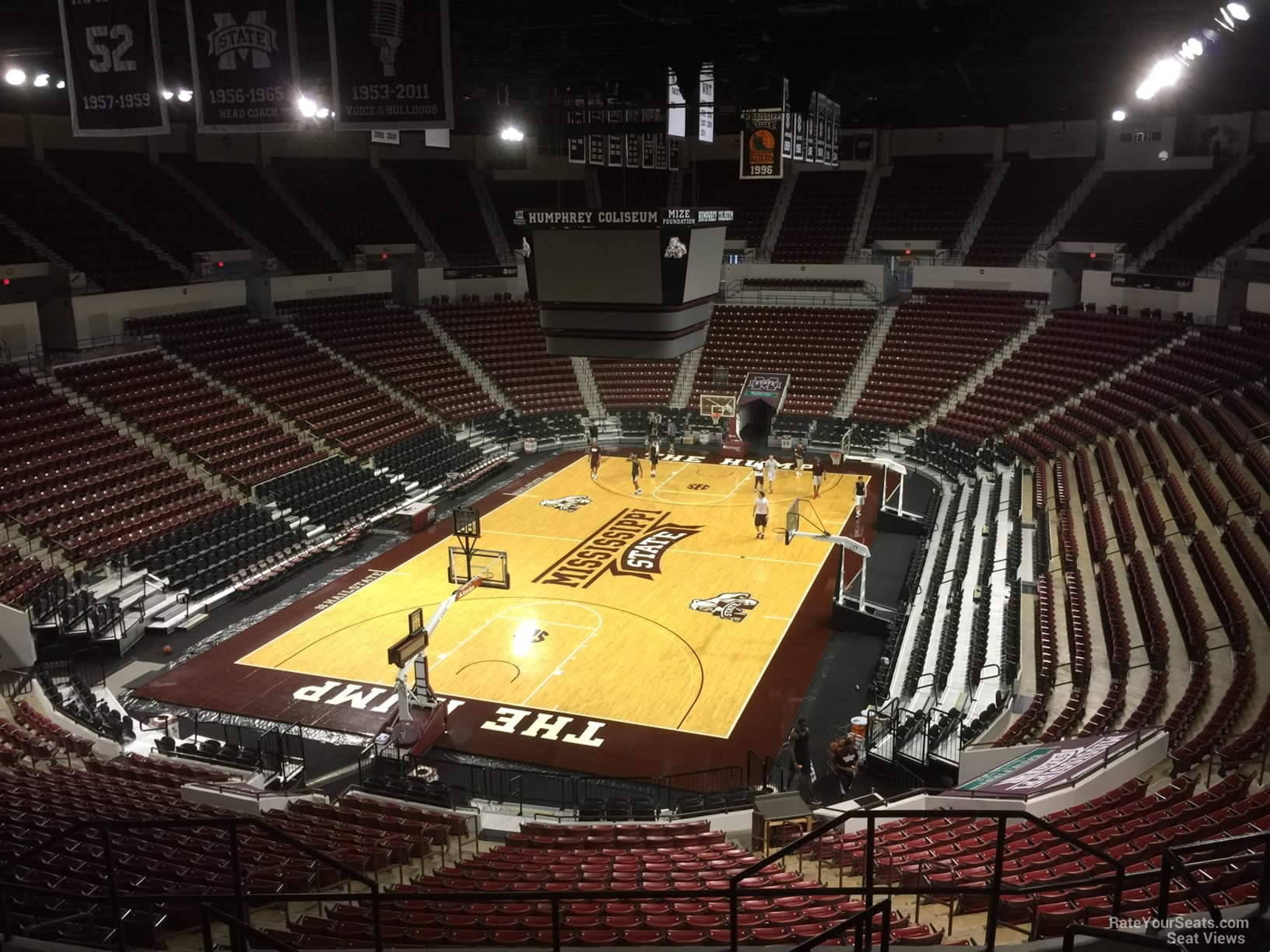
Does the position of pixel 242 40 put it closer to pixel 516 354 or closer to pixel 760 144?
pixel 760 144

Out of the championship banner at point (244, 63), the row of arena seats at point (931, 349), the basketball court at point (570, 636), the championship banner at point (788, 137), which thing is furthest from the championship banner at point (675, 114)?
the row of arena seats at point (931, 349)

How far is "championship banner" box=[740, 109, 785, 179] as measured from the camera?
23.5 meters

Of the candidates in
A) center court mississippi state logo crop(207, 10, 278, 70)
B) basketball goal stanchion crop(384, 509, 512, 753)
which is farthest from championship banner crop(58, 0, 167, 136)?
basketball goal stanchion crop(384, 509, 512, 753)

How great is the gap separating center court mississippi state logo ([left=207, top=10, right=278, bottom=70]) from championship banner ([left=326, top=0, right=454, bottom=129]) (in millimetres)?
760

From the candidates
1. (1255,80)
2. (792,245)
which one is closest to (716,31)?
(1255,80)

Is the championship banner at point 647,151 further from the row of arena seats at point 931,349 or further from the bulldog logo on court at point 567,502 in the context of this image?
the row of arena seats at point 931,349

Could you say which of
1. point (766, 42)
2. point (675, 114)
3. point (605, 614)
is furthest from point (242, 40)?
point (605, 614)

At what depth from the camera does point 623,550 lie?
2464 cm

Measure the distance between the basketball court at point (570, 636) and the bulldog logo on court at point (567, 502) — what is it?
322 mm

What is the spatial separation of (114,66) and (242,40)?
1782mm

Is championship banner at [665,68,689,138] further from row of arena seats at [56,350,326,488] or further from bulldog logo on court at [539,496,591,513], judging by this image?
row of arena seats at [56,350,326,488]

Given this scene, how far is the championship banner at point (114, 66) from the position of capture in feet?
39.1

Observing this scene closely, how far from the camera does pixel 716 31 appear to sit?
48.3 ft

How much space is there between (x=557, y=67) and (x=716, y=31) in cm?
389
